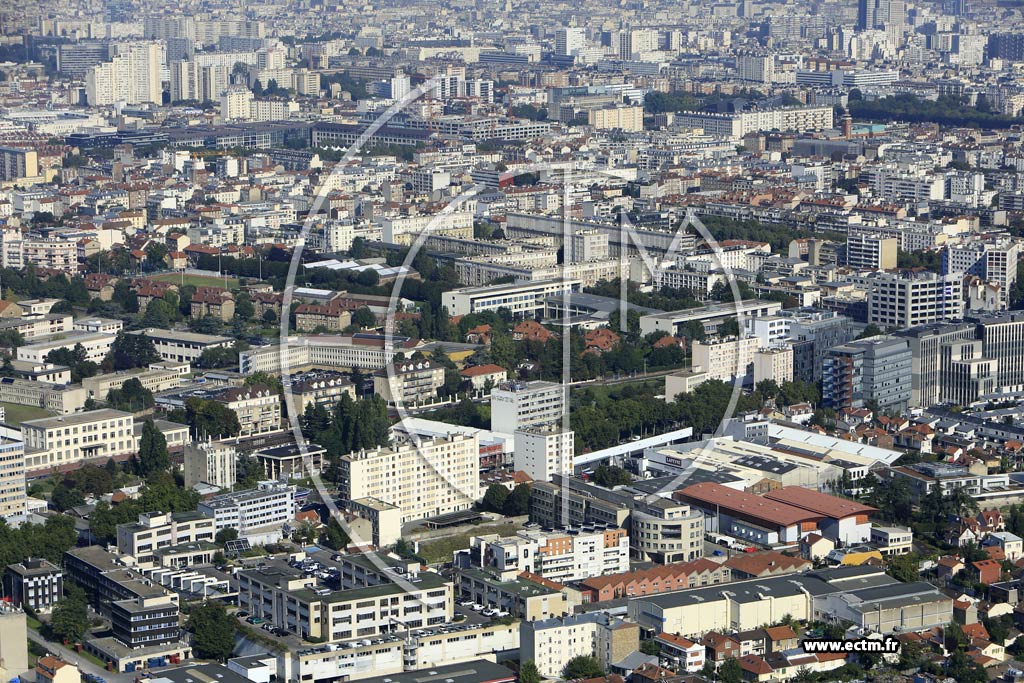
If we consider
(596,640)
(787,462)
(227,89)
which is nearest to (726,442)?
(787,462)

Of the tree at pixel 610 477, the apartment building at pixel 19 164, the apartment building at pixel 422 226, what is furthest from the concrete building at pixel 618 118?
the tree at pixel 610 477

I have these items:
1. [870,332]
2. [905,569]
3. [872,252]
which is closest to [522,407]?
[905,569]

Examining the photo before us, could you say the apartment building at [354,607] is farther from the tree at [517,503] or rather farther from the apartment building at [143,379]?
the apartment building at [143,379]

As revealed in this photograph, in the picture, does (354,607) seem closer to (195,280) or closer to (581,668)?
(581,668)

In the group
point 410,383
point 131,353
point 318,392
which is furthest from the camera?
point 131,353

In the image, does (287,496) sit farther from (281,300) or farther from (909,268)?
(909,268)
